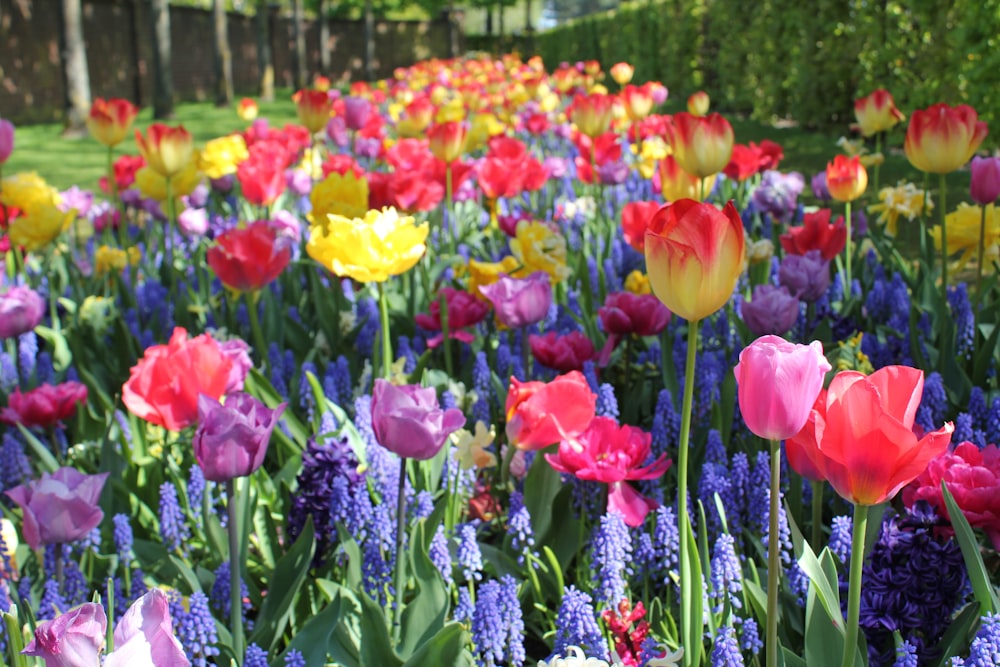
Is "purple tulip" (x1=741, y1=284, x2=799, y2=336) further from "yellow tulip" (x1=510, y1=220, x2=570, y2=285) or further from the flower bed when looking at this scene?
"yellow tulip" (x1=510, y1=220, x2=570, y2=285)

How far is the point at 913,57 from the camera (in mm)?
6539

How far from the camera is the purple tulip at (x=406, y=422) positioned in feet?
4.47

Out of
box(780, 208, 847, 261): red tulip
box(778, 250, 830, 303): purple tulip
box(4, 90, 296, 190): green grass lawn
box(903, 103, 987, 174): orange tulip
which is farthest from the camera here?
box(4, 90, 296, 190): green grass lawn

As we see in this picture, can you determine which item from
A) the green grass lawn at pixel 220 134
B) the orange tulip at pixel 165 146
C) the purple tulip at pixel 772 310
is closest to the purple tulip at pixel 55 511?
the purple tulip at pixel 772 310

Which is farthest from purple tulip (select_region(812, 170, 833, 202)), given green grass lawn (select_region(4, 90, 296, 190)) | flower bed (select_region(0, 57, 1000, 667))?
green grass lawn (select_region(4, 90, 296, 190))

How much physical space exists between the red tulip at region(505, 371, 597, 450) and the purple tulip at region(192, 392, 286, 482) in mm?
461

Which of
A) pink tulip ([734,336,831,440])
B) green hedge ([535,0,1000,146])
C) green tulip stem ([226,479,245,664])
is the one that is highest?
green hedge ([535,0,1000,146])

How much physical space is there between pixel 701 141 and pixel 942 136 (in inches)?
22.4

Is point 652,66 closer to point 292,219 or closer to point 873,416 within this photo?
point 292,219

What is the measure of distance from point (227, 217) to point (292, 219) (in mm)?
1135

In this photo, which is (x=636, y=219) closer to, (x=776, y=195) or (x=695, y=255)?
(x=776, y=195)

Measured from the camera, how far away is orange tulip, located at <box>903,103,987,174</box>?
2.30 m

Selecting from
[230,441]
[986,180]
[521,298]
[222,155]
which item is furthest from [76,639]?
[222,155]

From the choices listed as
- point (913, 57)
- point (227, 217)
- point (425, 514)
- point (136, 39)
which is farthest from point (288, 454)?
point (136, 39)
